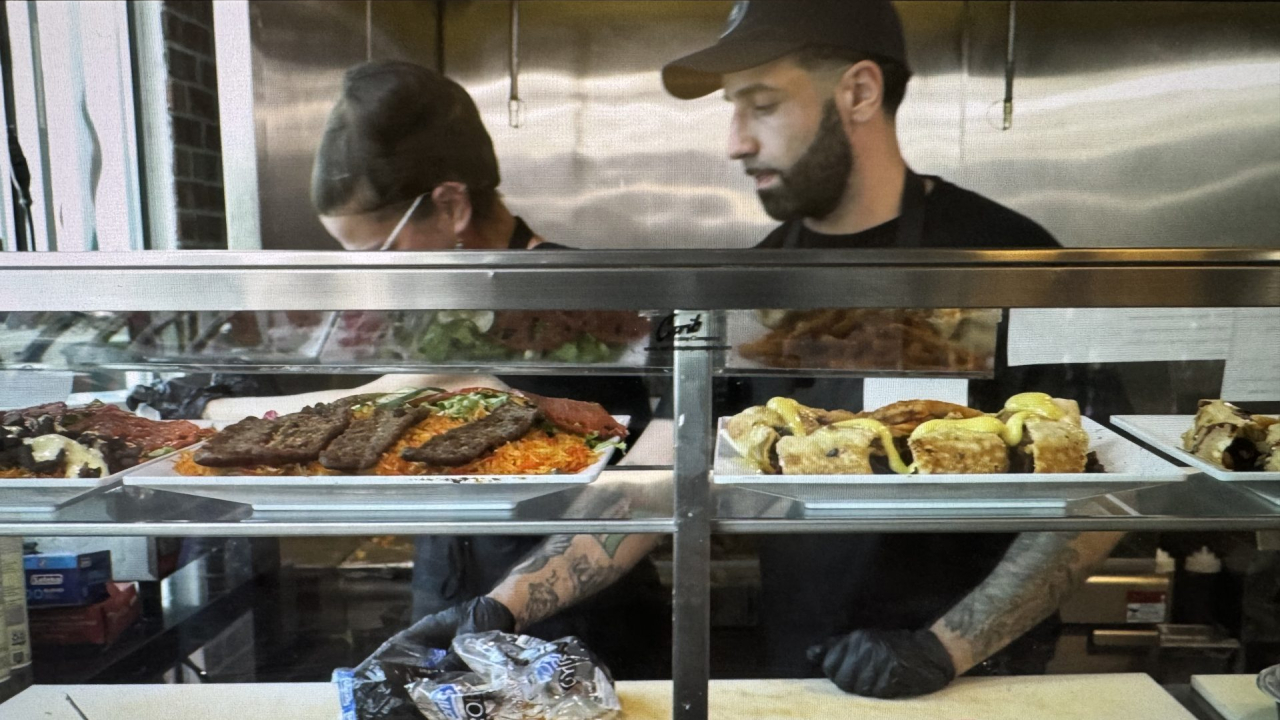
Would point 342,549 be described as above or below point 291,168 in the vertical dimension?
below

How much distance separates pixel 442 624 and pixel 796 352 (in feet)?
3.21

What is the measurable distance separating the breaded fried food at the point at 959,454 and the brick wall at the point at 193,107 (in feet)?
4.90

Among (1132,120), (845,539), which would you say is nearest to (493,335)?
(845,539)

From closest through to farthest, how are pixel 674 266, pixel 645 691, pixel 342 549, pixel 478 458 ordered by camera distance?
1. pixel 674 266
2. pixel 478 458
3. pixel 645 691
4. pixel 342 549

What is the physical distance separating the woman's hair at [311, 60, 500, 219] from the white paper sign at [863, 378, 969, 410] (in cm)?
94

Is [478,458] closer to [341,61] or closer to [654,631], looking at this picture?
[654,631]

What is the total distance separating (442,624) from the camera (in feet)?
6.25

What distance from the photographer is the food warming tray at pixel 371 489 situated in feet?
4.65

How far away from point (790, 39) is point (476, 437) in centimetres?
110

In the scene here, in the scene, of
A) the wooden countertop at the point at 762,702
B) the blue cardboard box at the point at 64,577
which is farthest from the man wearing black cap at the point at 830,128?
the blue cardboard box at the point at 64,577

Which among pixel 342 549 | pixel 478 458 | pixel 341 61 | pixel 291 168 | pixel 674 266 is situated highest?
pixel 341 61

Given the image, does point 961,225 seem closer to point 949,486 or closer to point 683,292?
point 949,486

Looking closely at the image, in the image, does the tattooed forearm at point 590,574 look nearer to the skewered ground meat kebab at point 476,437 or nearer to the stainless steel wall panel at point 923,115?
the skewered ground meat kebab at point 476,437

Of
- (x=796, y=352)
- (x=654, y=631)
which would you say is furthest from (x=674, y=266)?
(x=654, y=631)
